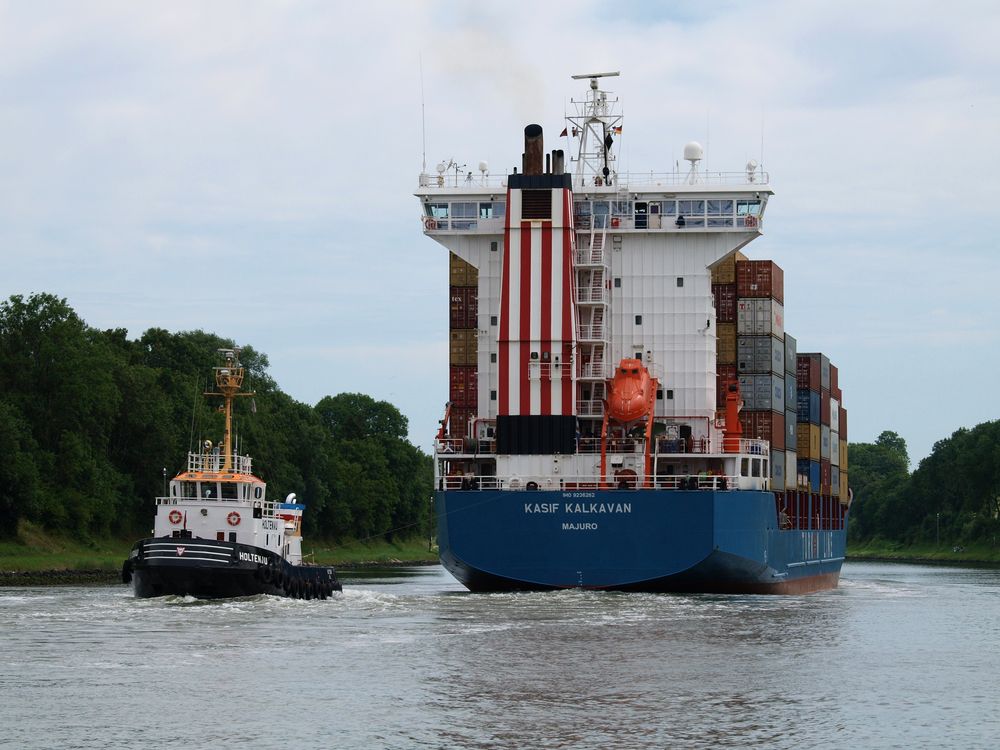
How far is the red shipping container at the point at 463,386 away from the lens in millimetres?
60250

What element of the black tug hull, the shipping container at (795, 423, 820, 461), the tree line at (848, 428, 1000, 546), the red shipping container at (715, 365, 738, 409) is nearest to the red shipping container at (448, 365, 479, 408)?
the red shipping container at (715, 365, 738, 409)

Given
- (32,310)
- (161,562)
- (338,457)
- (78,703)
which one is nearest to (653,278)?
(161,562)

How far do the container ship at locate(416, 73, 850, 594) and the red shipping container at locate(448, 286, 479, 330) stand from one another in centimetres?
8

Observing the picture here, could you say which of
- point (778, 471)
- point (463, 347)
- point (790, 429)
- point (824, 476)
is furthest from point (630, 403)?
point (824, 476)

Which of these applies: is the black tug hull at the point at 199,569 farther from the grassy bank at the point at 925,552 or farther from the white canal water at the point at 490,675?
the grassy bank at the point at 925,552

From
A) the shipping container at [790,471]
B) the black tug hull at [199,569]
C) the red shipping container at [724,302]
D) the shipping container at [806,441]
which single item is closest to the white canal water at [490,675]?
the black tug hull at [199,569]

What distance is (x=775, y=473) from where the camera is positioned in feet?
211

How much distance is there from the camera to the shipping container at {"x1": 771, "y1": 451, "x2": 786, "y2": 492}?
6353 centimetres

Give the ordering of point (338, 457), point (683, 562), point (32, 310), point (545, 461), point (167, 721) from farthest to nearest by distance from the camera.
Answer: point (338, 457)
point (32, 310)
point (545, 461)
point (683, 562)
point (167, 721)

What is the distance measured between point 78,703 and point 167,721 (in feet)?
8.01

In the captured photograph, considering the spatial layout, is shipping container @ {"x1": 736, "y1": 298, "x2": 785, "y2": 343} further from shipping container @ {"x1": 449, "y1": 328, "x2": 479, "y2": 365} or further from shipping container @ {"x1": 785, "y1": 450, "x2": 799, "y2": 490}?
shipping container @ {"x1": 449, "y1": 328, "x2": 479, "y2": 365}

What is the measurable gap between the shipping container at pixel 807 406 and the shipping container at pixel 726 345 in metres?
14.0

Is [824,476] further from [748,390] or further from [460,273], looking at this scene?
[460,273]

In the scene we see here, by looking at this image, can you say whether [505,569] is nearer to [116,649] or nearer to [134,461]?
[116,649]
